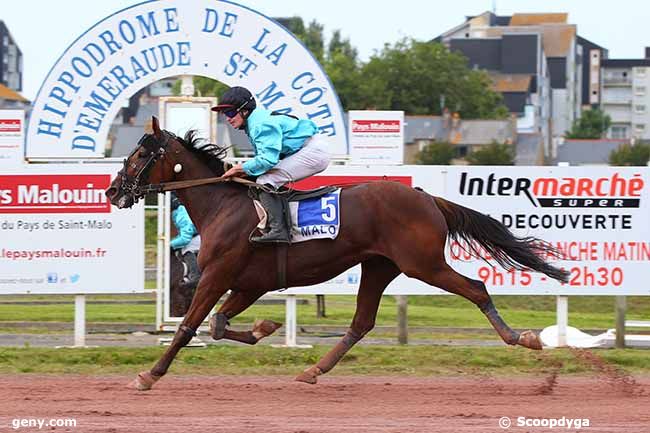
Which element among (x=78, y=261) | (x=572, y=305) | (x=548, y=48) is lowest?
(x=572, y=305)

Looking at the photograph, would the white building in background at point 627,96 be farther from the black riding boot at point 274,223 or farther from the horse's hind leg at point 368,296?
the black riding boot at point 274,223

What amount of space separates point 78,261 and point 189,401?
420 cm

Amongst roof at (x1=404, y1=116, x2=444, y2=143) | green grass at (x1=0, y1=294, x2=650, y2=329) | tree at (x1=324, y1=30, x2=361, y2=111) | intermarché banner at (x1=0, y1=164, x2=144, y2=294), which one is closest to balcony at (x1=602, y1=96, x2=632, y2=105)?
tree at (x1=324, y1=30, x2=361, y2=111)

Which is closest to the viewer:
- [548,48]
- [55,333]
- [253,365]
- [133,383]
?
[133,383]

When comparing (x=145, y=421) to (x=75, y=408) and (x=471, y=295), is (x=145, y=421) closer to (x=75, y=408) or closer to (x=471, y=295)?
(x=75, y=408)

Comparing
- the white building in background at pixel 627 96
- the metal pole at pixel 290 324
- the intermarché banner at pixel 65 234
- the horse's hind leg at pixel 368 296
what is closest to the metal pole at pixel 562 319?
the metal pole at pixel 290 324

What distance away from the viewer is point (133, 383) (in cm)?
1074

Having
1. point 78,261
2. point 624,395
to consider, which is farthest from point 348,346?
point 78,261

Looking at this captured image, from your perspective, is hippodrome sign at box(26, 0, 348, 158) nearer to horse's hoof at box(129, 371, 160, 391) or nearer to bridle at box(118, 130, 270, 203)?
bridle at box(118, 130, 270, 203)

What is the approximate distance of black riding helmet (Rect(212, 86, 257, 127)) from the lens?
10836 mm

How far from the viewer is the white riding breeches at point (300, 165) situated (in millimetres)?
10977

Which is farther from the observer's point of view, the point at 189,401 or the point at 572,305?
the point at 572,305

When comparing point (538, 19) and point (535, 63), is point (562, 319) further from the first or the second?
point (538, 19)

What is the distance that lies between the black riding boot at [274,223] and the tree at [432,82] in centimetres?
8189
